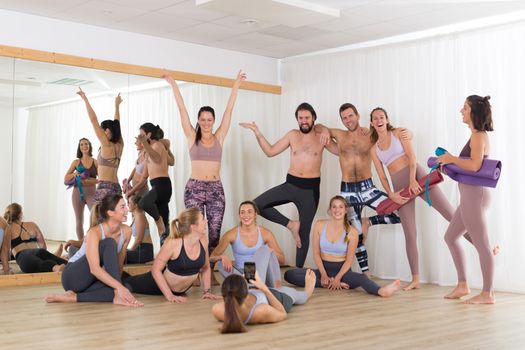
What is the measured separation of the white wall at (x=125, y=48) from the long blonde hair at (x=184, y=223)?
2.31 m

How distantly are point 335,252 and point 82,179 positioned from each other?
8.10 ft

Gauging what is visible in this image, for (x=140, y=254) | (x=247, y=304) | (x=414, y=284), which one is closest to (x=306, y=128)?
(x=414, y=284)

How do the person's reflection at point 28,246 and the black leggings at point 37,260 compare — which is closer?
the person's reflection at point 28,246

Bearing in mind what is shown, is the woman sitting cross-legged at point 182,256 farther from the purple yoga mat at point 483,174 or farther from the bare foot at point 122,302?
the purple yoga mat at point 483,174

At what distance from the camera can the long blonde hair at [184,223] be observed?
512 cm

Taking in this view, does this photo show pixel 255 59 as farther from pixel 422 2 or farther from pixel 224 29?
pixel 422 2

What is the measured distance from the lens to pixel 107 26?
670 cm

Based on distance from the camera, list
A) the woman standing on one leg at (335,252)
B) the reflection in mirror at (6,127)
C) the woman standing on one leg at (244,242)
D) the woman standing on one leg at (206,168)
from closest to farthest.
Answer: the woman standing on one leg at (244,242)
the woman standing on one leg at (335,252)
the reflection in mirror at (6,127)
the woman standing on one leg at (206,168)

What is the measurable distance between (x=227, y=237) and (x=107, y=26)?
249 cm

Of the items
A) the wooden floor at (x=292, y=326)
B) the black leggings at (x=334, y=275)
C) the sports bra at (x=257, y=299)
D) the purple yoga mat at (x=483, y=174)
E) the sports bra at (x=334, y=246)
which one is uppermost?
the purple yoga mat at (x=483, y=174)

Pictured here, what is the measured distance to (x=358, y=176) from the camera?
6.57 metres

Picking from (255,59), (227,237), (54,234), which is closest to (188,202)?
(227,237)

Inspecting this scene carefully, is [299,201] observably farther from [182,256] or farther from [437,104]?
[182,256]

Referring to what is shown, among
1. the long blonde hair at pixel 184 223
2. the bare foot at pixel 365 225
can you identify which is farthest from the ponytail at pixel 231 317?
the bare foot at pixel 365 225
